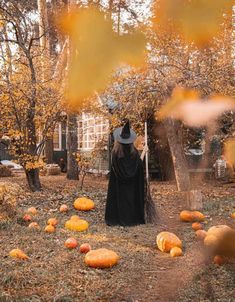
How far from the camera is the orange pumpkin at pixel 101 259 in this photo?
15.3 ft

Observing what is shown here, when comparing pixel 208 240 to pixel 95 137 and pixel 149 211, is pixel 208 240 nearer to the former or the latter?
pixel 149 211

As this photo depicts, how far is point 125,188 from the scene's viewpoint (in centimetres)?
727

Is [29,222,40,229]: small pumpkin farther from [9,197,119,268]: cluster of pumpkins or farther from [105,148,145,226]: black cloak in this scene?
[105,148,145,226]: black cloak

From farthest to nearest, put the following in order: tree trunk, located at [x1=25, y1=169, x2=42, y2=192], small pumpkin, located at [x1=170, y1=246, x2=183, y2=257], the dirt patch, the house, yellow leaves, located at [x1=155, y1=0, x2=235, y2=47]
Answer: the house, tree trunk, located at [x1=25, y1=169, x2=42, y2=192], small pumpkin, located at [x1=170, y1=246, x2=183, y2=257], the dirt patch, yellow leaves, located at [x1=155, y1=0, x2=235, y2=47]

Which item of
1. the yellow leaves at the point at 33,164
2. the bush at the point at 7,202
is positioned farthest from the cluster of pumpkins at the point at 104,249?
the yellow leaves at the point at 33,164

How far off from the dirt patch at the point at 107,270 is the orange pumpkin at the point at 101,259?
0.22ft

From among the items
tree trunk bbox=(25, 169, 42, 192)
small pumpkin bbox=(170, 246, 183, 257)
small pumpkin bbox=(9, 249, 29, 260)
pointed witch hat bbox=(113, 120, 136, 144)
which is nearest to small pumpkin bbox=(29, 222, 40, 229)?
small pumpkin bbox=(9, 249, 29, 260)

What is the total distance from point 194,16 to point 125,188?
667cm

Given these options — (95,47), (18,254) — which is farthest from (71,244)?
(95,47)

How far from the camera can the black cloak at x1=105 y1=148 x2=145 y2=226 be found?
23.5 feet

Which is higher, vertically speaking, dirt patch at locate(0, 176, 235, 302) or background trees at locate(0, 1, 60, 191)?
background trees at locate(0, 1, 60, 191)

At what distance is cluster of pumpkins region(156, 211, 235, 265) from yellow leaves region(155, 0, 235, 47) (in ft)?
1.17

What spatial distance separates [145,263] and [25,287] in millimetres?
1581

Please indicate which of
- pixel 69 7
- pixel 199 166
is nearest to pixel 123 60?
→ pixel 69 7
